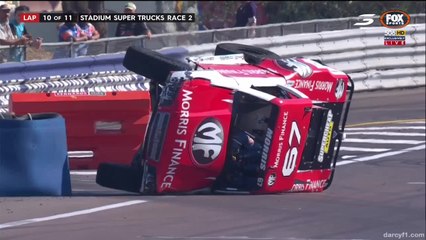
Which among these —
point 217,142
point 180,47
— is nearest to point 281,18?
point 180,47

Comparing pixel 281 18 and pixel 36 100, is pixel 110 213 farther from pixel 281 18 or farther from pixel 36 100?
pixel 281 18

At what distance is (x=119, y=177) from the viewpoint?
12453 millimetres

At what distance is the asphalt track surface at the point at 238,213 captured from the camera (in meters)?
10.2

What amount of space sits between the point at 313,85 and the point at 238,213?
2151mm

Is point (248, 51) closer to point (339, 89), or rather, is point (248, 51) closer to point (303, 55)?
point (339, 89)

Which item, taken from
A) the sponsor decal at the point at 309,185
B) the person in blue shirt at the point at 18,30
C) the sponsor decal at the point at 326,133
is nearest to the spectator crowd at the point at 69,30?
the person in blue shirt at the point at 18,30

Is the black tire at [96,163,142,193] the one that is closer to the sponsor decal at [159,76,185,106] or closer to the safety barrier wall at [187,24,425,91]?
the sponsor decal at [159,76,185,106]

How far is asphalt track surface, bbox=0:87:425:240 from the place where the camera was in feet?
33.5

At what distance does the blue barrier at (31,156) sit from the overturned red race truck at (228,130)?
2.87 feet

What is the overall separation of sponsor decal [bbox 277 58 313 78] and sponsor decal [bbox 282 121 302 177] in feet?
3.06

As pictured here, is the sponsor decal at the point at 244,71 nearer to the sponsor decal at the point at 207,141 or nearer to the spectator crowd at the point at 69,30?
the sponsor decal at the point at 207,141

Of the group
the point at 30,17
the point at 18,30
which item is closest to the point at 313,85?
the point at 30,17

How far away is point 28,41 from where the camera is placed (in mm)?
13992
